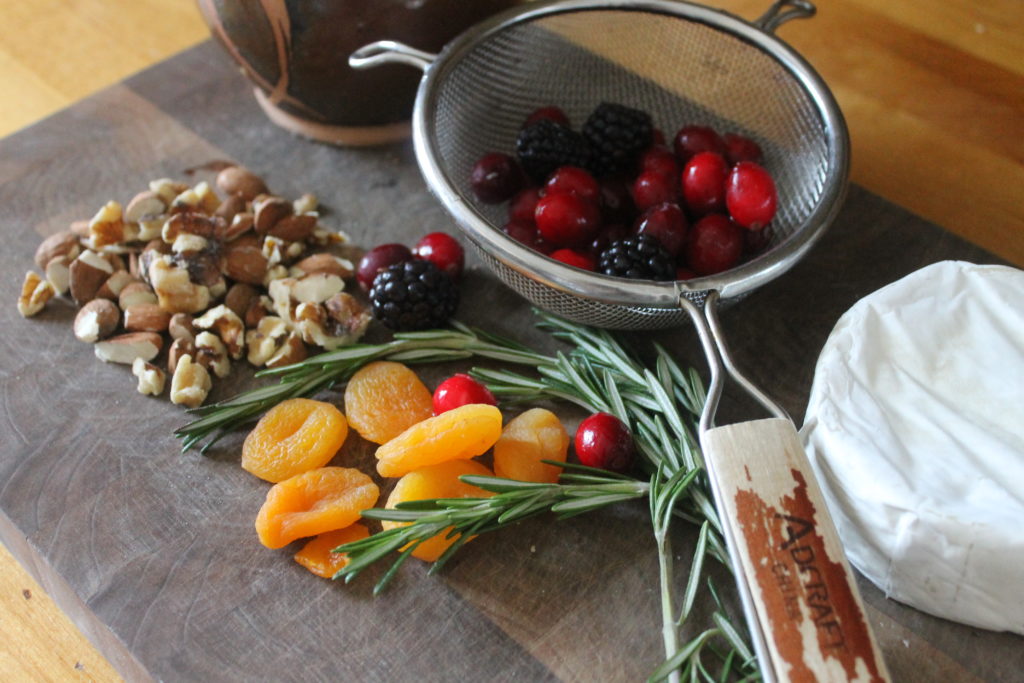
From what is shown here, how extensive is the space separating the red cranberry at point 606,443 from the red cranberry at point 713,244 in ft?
0.86

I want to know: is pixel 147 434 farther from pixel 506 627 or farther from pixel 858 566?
pixel 858 566

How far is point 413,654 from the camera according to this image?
88 cm

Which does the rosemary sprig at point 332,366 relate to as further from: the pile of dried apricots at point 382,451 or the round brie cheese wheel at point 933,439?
the round brie cheese wheel at point 933,439

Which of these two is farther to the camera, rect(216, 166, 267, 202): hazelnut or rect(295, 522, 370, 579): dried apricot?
rect(216, 166, 267, 202): hazelnut

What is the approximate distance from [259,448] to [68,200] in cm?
59

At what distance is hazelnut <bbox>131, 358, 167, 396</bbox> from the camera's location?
108 centimetres

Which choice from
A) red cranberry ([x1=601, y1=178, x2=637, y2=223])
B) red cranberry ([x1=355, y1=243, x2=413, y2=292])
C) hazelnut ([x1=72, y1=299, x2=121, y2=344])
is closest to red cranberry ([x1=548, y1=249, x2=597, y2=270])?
red cranberry ([x1=601, y1=178, x2=637, y2=223])

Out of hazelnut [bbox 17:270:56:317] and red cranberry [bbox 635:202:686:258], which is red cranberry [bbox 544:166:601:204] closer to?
red cranberry [bbox 635:202:686:258]

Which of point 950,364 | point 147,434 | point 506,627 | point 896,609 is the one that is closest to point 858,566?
point 896,609

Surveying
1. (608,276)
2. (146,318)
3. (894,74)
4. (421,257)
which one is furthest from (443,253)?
(894,74)

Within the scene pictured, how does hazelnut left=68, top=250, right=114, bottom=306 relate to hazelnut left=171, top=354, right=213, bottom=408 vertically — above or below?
above

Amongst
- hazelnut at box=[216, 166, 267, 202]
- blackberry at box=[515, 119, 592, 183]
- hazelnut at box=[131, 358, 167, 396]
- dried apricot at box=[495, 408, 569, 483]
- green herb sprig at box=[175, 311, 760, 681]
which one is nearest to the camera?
green herb sprig at box=[175, 311, 760, 681]

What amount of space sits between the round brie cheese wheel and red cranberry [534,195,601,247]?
1.07 feet

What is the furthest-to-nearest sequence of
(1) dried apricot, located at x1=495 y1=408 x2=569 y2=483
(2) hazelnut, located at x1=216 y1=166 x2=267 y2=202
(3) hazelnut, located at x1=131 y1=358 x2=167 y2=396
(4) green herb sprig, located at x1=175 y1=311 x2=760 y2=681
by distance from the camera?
(2) hazelnut, located at x1=216 y1=166 x2=267 y2=202 → (3) hazelnut, located at x1=131 y1=358 x2=167 y2=396 → (1) dried apricot, located at x1=495 y1=408 x2=569 y2=483 → (4) green herb sprig, located at x1=175 y1=311 x2=760 y2=681
